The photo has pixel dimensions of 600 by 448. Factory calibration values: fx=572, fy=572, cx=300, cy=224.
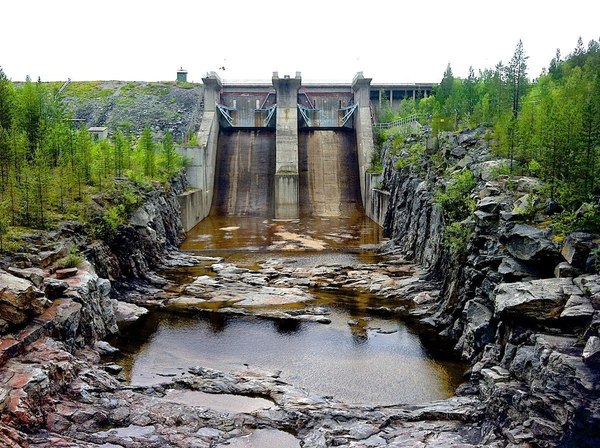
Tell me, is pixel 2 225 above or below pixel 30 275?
above

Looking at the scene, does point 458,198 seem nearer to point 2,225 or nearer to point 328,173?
point 2,225

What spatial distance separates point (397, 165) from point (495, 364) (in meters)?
34.0

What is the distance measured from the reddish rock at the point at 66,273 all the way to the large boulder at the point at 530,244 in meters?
18.8

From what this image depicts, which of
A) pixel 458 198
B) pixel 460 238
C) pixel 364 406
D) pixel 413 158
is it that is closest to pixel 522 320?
pixel 364 406

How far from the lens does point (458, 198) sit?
1313 inches

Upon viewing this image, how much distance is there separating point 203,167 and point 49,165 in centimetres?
2174

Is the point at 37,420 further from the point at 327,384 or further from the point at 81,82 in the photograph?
the point at 81,82

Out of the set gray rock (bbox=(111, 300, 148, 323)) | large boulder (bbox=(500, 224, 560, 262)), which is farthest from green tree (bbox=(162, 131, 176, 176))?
large boulder (bbox=(500, 224, 560, 262))

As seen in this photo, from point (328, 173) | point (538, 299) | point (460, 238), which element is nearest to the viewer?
point (538, 299)

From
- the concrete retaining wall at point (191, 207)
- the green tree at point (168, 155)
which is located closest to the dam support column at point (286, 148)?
the concrete retaining wall at point (191, 207)

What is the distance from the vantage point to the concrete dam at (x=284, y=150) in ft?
196

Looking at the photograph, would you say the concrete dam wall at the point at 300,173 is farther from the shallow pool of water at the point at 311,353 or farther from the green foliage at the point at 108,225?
the shallow pool of water at the point at 311,353

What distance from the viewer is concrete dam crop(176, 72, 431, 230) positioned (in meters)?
59.9

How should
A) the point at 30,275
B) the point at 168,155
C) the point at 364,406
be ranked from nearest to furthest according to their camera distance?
the point at 364,406, the point at 30,275, the point at 168,155
